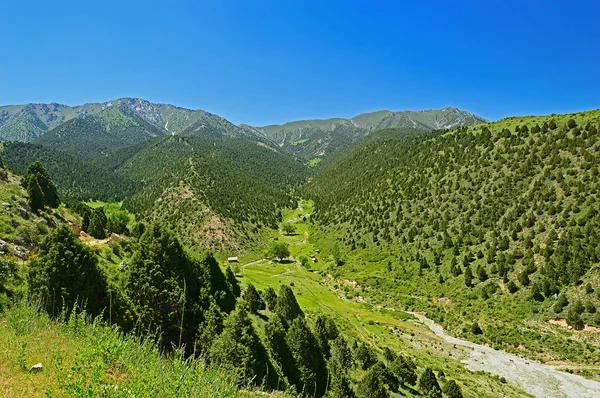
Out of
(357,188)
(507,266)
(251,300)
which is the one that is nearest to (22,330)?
(251,300)

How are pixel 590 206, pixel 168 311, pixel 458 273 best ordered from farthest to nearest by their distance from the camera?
1. pixel 458 273
2. pixel 590 206
3. pixel 168 311

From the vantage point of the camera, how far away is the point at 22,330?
35.1 ft

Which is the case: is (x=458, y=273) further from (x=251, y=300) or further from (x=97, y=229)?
(x=97, y=229)

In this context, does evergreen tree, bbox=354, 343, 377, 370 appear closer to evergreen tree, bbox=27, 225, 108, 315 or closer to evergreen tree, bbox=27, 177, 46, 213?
evergreen tree, bbox=27, 225, 108, 315

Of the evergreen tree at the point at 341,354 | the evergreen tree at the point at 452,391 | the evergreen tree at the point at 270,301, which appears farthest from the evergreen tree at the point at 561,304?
the evergreen tree at the point at 270,301

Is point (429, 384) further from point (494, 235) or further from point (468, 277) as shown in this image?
point (494, 235)

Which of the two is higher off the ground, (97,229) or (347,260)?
(97,229)

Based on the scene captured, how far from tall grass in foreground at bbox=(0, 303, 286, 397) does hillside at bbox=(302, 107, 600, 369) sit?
5543 cm

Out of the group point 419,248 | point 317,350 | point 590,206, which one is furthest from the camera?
point 419,248

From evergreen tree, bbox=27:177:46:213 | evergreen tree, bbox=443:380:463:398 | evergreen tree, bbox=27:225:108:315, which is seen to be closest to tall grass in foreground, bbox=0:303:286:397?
evergreen tree, bbox=27:225:108:315

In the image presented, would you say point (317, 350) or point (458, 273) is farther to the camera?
point (458, 273)

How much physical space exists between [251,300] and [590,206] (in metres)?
65.7

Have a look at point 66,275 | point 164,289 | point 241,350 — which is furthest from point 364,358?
point 66,275

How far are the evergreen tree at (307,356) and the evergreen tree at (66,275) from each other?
54.5 ft
